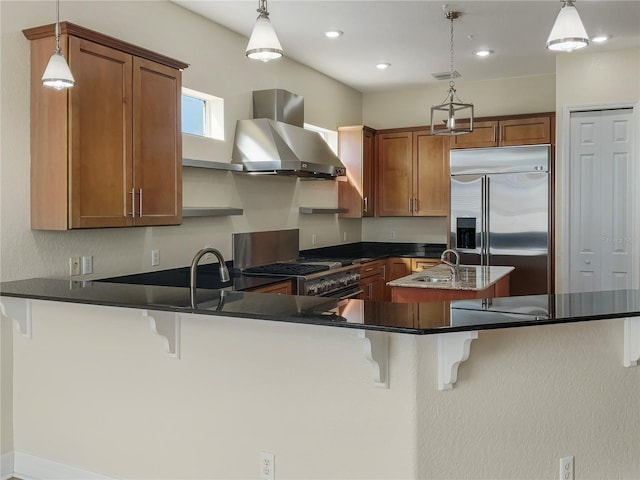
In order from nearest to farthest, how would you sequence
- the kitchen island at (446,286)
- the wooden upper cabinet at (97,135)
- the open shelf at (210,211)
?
the wooden upper cabinet at (97,135), the kitchen island at (446,286), the open shelf at (210,211)

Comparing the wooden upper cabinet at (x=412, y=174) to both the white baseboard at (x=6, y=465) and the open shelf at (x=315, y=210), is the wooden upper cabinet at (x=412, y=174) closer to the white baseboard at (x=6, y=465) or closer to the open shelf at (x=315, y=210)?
the open shelf at (x=315, y=210)

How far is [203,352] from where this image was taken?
2570 mm

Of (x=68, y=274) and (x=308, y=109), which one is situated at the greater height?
(x=308, y=109)

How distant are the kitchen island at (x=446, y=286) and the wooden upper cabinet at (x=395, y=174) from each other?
2.22 m

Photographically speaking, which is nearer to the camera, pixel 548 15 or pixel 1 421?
pixel 1 421

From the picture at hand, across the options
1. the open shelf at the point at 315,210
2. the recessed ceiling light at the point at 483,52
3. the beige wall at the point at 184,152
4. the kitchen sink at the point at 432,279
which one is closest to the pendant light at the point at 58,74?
the beige wall at the point at 184,152

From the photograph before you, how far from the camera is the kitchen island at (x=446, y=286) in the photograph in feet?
12.8

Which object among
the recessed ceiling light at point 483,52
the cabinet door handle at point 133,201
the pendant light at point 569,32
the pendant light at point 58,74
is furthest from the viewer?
the recessed ceiling light at point 483,52

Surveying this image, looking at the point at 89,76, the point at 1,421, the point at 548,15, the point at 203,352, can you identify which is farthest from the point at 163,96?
the point at 548,15

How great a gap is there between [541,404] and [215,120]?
3361 mm

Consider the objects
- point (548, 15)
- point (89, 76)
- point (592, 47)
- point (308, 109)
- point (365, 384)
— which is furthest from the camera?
point (308, 109)

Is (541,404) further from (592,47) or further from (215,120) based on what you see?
(592,47)

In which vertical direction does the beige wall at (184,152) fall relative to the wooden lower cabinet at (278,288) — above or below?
above

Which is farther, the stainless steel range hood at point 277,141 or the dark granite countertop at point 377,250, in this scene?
the dark granite countertop at point 377,250
